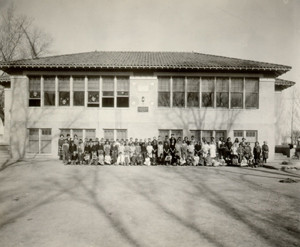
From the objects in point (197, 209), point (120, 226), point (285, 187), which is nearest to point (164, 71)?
point (285, 187)

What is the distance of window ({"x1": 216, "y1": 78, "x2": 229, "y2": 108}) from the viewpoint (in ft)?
65.2

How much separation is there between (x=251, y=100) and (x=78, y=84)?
11.6m

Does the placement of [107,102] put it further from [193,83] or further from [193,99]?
[193,83]

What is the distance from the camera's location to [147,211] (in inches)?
294

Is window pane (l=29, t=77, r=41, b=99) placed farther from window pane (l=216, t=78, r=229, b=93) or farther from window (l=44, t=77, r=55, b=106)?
window pane (l=216, t=78, r=229, b=93)

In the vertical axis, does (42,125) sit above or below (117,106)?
below

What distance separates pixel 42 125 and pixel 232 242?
657 inches

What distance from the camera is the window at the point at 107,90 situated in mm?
19734

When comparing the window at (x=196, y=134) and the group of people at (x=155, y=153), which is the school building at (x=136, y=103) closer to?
the window at (x=196, y=134)

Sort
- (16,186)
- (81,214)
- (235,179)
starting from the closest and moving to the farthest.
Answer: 1. (81,214)
2. (16,186)
3. (235,179)

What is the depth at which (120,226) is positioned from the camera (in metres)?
6.31

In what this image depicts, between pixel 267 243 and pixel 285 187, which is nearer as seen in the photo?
pixel 267 243

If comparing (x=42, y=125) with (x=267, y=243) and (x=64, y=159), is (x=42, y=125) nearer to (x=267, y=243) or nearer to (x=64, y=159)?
(x=64, y=159)

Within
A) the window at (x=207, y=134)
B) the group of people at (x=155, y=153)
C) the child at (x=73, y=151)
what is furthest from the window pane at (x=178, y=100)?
the child at (x=73, y=151)
